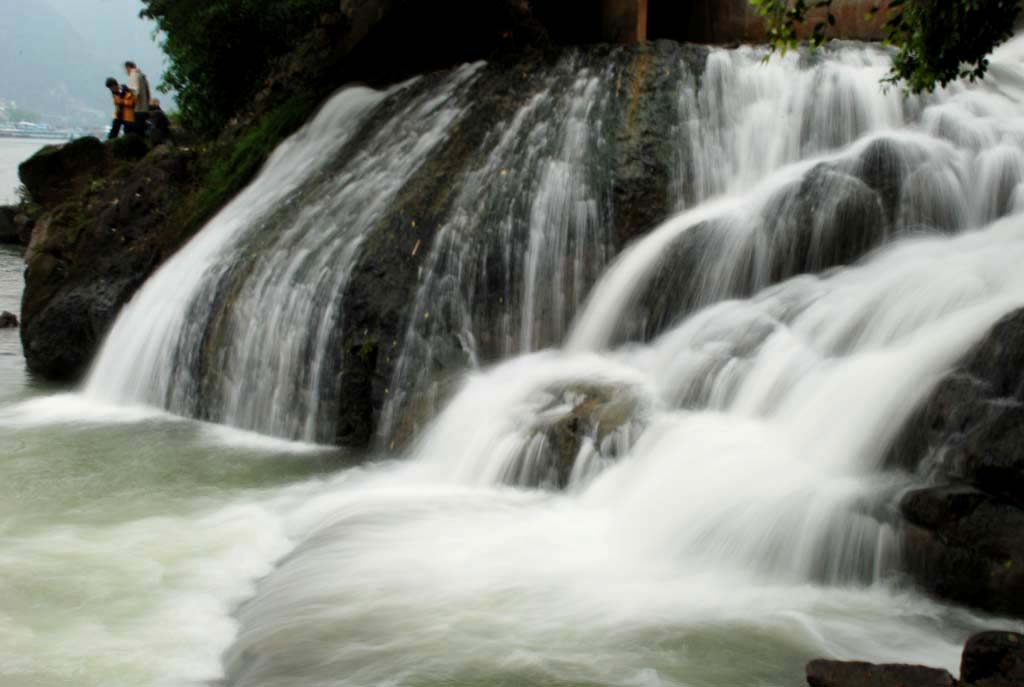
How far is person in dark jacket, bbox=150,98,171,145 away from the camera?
18.2 metres

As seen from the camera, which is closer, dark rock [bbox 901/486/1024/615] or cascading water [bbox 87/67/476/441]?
dark rock [bbox 901/486/1024/615]

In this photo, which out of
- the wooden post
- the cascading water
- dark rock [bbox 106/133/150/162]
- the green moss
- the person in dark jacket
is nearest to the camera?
the cascading water

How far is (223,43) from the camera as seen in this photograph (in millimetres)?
15883

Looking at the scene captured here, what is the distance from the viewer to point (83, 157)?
661 inches

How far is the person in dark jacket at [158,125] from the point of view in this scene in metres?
18.2

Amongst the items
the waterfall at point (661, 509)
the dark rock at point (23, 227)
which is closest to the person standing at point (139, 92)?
the dark rock at point (23, 227)

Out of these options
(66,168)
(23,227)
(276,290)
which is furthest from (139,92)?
(276,290)

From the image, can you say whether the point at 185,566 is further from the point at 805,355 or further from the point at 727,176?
the point at 727,176

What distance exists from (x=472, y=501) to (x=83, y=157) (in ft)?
39.0

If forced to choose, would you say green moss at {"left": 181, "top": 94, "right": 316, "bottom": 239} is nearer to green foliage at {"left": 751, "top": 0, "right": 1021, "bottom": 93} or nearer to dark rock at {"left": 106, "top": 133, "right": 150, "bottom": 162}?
dark rock at {"left": 106, "top": 133, "right": 150, "bottom": 162}

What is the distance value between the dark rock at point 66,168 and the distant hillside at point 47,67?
95951mm

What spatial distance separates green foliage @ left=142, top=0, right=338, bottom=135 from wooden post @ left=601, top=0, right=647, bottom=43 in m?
3.49

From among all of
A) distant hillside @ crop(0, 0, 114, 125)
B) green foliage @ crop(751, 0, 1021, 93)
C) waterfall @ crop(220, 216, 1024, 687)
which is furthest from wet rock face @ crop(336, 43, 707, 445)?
distant hillside @ crop(0, 0, 114, 125)

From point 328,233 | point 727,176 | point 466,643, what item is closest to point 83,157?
point 328,233
